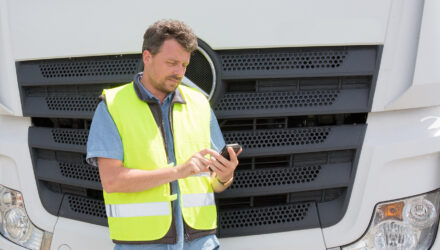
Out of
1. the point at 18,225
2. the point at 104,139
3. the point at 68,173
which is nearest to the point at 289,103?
the point at 104,139

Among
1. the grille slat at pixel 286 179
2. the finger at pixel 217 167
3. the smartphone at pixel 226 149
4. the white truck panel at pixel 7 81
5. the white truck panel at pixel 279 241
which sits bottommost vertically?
the white truck panel at pixel 279 241

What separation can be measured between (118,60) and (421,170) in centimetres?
172

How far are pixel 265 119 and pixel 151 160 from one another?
0.75 metres

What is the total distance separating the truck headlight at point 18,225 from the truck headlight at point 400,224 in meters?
1.83

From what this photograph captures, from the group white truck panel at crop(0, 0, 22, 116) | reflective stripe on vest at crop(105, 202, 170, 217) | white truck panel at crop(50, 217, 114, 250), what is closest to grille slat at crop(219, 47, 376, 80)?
reflective stripe on vest at crop(105, 202, 170, 217)

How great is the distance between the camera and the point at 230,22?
6.82 feet

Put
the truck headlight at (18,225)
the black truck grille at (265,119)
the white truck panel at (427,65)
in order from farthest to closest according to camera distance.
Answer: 1. the truck headlight at (18,225)
2. the black truck grille at (265,119)
3. the white truck panel at (427,65)

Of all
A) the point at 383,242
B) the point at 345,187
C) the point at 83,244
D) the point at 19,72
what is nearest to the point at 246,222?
the point at 345,187

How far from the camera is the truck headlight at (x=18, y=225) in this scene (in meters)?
2.57

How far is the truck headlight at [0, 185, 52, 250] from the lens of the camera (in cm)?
257

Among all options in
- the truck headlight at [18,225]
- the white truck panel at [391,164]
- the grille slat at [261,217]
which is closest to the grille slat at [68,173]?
the truck headlight at [18,225]

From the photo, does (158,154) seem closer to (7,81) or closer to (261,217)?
(261,217)

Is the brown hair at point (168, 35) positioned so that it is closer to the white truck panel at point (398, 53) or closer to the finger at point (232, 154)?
the finger at point (232, 154)

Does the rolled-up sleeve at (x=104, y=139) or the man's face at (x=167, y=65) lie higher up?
the man's face at (x=167, y=65)
